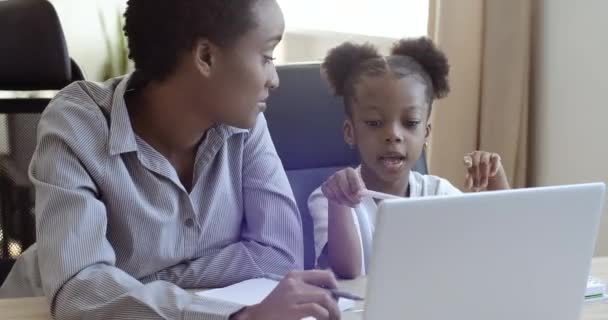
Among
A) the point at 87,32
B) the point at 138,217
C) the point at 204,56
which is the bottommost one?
the point at 138,217

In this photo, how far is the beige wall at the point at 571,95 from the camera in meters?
2.13

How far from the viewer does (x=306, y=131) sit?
1.64 m

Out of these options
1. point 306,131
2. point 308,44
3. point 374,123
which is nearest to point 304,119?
point 306,131

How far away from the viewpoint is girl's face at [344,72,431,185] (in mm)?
1518

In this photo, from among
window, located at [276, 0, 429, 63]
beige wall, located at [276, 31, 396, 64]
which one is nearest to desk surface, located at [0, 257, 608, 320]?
window, located at [276, 0, 429, 63]

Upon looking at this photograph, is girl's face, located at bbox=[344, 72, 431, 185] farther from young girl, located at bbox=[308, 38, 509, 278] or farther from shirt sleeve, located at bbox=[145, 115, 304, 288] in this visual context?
shirt sleeve, located at bbox=[145, 115, 304, 288]

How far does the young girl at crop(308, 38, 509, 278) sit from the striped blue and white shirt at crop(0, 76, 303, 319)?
0.35 feet

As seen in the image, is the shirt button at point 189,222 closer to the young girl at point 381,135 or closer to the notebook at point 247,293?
the notebook at point 247,293

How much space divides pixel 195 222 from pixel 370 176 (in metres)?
0.39

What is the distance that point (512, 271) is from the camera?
3.05 ft

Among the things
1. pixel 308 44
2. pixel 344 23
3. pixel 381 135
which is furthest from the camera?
pixel 308 44

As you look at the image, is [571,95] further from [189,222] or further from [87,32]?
[87,32]

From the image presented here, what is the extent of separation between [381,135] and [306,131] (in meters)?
0.19

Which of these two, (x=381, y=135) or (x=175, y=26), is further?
(x=381, y=135)
